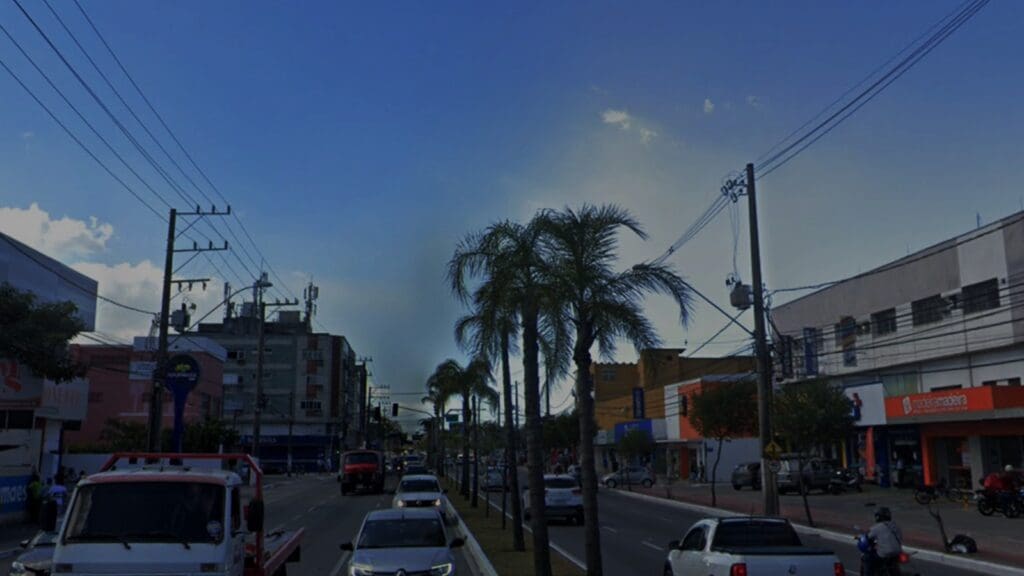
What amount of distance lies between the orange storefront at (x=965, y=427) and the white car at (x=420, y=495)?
23083mm

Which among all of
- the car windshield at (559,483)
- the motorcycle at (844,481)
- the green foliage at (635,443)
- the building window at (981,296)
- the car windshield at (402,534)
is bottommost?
the motorcycle at (844,481)

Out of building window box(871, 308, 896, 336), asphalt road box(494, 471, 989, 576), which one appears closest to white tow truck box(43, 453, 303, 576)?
asphalt road box(494, 471, 989, 576)

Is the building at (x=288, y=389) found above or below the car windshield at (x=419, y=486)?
above

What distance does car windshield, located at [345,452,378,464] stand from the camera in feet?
176

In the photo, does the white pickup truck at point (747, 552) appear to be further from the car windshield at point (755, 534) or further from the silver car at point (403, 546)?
the silver car at point (403, 546)

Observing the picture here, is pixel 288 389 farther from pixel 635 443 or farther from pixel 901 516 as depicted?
pixel 901 516

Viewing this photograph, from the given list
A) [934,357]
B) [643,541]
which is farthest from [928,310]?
[643,541]

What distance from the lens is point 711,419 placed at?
51.3m

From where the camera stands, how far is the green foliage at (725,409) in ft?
168

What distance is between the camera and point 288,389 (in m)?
103

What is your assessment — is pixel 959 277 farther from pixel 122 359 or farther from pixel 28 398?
pixel 122 359

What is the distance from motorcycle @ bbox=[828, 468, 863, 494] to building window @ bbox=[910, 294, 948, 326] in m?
8.93

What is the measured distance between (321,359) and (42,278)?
63.0 meters

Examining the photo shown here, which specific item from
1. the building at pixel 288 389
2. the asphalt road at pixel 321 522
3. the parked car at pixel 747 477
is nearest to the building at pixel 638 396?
the parked car at pixel 747 477
